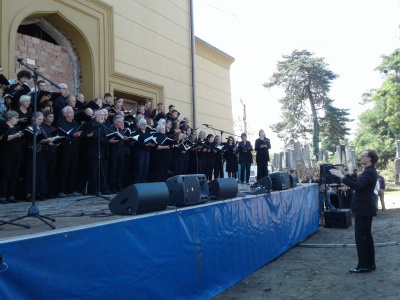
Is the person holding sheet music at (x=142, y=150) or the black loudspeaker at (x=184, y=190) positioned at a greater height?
the person holding sheet music at (x=142, y=150)

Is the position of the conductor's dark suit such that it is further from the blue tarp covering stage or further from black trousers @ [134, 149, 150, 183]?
black trousers @ [134, 149, 150, 183]

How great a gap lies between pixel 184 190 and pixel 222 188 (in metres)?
1.07

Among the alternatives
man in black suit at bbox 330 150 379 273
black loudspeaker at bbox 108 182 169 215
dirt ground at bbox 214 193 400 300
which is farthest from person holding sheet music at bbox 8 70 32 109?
man in black suit at bbox 330 150 379 273

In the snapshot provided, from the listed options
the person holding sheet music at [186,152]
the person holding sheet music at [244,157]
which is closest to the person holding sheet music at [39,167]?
the person holding sheet music at [186,152]

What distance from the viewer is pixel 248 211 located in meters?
6.22

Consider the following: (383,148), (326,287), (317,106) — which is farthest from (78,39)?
(383,148)

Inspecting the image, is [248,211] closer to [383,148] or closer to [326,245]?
[326,245]

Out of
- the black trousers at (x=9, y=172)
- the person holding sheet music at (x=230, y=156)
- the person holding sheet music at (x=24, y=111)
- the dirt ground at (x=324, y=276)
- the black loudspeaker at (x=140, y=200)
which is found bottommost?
the dirt ground at (x=324, y=276)

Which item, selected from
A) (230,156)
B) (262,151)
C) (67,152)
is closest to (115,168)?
(67,152)

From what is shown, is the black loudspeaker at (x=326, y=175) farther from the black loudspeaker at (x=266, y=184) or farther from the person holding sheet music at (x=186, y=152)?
the black loudspeaker at (x=266, y=184)

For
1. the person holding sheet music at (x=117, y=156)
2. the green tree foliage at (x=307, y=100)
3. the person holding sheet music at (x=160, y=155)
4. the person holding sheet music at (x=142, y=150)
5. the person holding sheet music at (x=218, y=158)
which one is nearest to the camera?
the person holding sheet music at (x=117, y=156)

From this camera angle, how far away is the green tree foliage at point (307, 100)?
3691cm

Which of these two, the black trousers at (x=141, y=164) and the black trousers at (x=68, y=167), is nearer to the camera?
the black trousers at (x=68, y=167)

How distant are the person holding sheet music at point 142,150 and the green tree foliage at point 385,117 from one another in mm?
21924
